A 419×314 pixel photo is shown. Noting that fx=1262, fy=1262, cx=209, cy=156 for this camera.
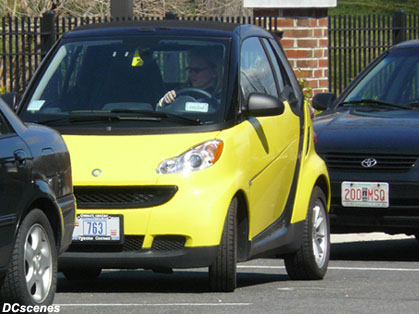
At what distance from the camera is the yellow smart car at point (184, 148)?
786cm

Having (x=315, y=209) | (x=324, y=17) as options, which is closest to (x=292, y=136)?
(x=315, y=209)

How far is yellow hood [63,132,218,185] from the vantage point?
25.9 ft

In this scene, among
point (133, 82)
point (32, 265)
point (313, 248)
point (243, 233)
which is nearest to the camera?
point (32, 265)

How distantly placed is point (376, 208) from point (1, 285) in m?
4.42

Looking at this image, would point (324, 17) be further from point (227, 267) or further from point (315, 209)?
point (227, 267)

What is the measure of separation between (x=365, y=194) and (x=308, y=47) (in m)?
6.51

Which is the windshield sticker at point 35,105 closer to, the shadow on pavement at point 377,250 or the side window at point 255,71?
the side window at point 255,71

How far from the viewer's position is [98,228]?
788 centimetres

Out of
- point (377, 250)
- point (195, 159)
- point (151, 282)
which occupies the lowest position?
point (377, 250)

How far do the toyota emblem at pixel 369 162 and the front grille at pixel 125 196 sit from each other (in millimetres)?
2899

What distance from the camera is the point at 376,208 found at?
1030 cm

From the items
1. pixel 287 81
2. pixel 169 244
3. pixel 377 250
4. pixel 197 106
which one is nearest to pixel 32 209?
pixel 169 244

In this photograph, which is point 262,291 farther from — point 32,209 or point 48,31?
point 48,31

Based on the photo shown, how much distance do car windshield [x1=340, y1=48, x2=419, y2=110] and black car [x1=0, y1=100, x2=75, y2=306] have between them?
4.66m
